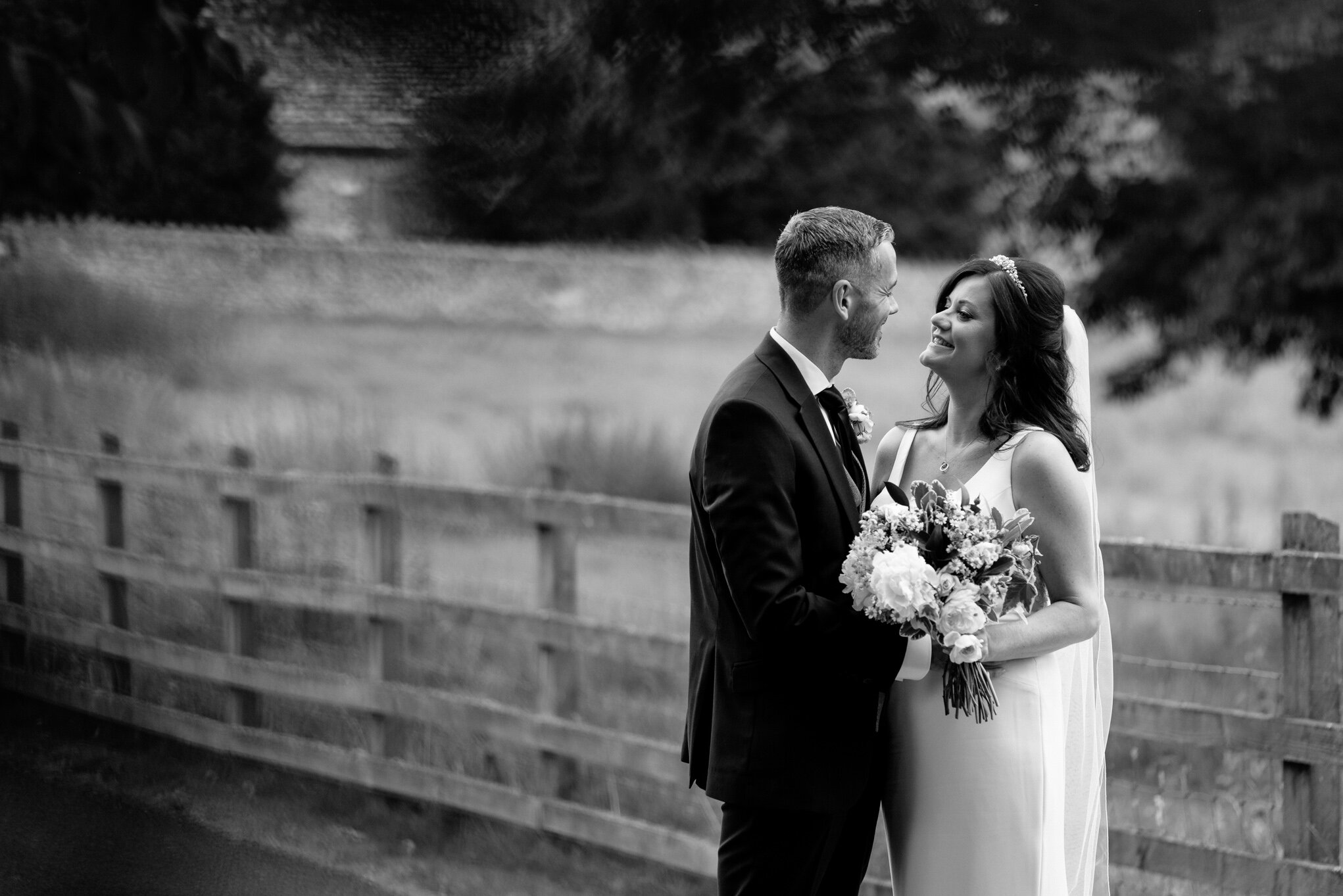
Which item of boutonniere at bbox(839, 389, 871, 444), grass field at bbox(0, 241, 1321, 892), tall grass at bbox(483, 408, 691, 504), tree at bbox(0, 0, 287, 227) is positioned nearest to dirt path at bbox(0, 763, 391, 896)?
grass field at bbox(0, 241, 1321, 892)

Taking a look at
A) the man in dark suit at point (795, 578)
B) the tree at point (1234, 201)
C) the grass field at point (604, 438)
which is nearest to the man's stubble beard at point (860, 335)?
the man in dark suit at point (795, 578)

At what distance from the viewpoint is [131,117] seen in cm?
406

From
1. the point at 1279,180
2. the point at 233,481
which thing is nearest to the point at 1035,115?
the point at 1279,180

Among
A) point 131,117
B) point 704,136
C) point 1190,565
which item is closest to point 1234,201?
point 704,136

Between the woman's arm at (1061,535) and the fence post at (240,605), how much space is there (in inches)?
122

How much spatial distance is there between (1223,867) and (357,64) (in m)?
3.67

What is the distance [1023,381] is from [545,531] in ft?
6.79

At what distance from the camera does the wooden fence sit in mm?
3652

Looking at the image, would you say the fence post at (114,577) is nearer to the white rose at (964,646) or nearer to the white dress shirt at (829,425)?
the white dress shirt at (829,425)

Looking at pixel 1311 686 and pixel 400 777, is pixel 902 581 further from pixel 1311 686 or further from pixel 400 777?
pixel 400 777

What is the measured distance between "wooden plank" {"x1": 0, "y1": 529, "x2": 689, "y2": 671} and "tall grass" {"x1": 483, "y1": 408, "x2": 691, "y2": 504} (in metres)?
0.57

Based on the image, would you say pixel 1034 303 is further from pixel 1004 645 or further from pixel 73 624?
pixel 73 624

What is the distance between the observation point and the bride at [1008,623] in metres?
2.37

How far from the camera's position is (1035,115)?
5152 mm
